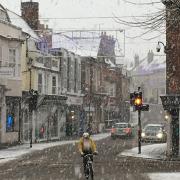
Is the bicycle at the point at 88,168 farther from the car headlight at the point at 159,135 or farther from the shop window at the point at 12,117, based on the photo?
the car headlight at the point at 159,135

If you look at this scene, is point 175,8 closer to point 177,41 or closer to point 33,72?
point 177,41

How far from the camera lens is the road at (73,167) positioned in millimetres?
20672

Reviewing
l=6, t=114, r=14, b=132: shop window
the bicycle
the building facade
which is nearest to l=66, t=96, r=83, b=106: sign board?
the building facade

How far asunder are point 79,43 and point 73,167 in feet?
127

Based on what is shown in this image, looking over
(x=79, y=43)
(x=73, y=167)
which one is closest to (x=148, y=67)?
(x=79, y=43)

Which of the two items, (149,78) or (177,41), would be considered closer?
(177,41)

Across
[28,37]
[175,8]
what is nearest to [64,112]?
[28,37]

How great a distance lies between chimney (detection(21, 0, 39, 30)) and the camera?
178ft

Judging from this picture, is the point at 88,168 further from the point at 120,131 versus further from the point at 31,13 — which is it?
the point at 31,13

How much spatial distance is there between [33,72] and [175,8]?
105ft

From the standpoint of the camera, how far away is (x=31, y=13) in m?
54.6

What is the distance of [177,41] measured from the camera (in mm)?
30656

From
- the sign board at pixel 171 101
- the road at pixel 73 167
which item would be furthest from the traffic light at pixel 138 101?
the road at pixel 73 167

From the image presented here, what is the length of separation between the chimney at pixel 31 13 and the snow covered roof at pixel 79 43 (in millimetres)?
3004
